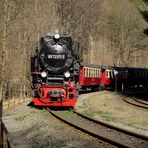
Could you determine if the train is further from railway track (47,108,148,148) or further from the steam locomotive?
railway track (47,108,148,148)

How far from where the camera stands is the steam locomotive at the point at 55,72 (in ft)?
62.6

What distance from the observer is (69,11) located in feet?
142

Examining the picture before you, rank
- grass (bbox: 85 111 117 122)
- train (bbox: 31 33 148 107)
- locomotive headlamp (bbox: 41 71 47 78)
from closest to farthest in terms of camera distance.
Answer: grass (bbox: 85 111 117 122) → train (bbox: 31 33 148 107) → locomotive headlamp (bbox: 41 71 47 78)

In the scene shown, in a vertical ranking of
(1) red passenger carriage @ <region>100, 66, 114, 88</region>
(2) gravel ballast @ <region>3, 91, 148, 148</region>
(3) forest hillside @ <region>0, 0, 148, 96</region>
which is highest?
(3) forest hillside @ <region>0, 0, 148, 96</region>

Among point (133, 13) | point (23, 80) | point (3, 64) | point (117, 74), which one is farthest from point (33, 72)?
point (133, 13)

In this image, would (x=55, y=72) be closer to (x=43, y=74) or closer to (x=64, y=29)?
(x=43, y=74)

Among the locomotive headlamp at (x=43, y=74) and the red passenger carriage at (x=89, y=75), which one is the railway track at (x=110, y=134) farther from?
the red passenger carriage at (x=89, y=75)

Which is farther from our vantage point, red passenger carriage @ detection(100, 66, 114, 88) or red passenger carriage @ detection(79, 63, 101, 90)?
red passenger carriage @ detection(100, 66, 114, 88)

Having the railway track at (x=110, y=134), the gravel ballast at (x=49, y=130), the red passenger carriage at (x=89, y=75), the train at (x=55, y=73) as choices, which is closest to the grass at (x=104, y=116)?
the gravel ballast at (x=49, y=130)

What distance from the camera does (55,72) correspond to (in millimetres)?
19516

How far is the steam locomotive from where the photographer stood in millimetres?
19094

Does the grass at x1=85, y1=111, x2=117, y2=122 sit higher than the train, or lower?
lower

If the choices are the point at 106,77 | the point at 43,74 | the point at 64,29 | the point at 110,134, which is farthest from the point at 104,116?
the point at 64,29

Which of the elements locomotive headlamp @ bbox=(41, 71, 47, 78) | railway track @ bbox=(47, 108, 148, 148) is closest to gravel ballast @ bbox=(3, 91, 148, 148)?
railway track @ bbox=(47, 108, 148, 148)
